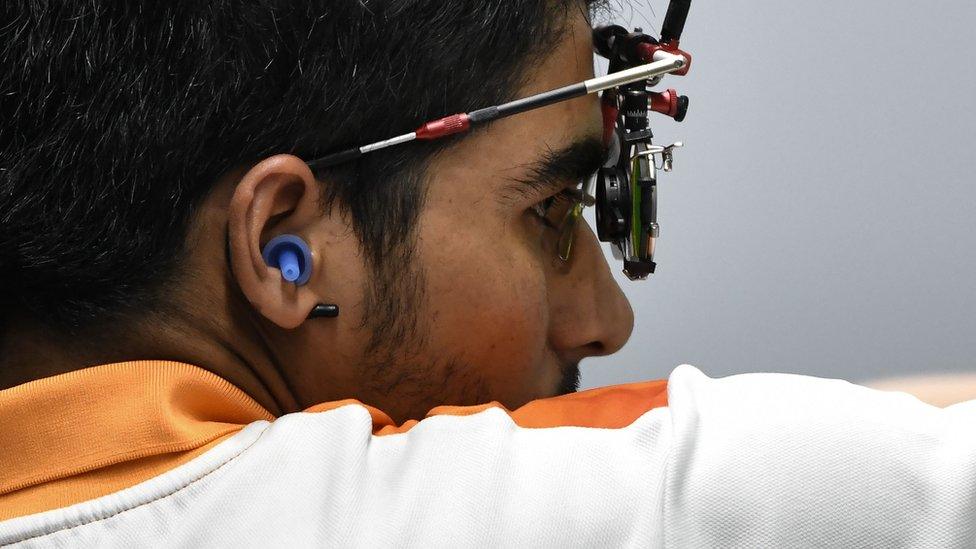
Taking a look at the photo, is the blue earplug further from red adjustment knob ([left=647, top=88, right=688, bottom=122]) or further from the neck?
red adjustment knob ([left=647, top=88, right=688, bottom=122])

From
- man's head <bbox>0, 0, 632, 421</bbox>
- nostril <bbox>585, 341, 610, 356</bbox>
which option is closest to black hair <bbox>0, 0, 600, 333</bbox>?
man's head <bbox>0, 0, 632, 421</bbox>

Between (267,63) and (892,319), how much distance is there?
943 mm

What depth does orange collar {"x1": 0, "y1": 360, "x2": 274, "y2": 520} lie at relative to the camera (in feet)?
2.28

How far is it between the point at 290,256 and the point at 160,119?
0.14 meters

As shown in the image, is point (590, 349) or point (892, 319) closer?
point (590, 349)

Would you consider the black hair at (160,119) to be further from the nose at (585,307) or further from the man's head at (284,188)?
the nose at (585,307)

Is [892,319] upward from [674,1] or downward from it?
downward

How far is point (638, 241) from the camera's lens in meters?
1.02

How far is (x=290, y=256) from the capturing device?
81cm

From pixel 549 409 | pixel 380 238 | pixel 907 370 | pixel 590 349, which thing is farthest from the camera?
pixel 907 370

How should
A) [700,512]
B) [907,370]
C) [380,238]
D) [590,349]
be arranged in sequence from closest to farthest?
1. [700,512]
2. [380,238]
3. [590,349]
4. [907,370]

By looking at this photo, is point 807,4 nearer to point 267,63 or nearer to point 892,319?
point 892,319

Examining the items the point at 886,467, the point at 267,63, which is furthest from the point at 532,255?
the point at 886,467

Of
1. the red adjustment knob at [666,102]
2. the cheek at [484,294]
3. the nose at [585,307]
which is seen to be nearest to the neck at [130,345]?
the cheek at [484,294]
